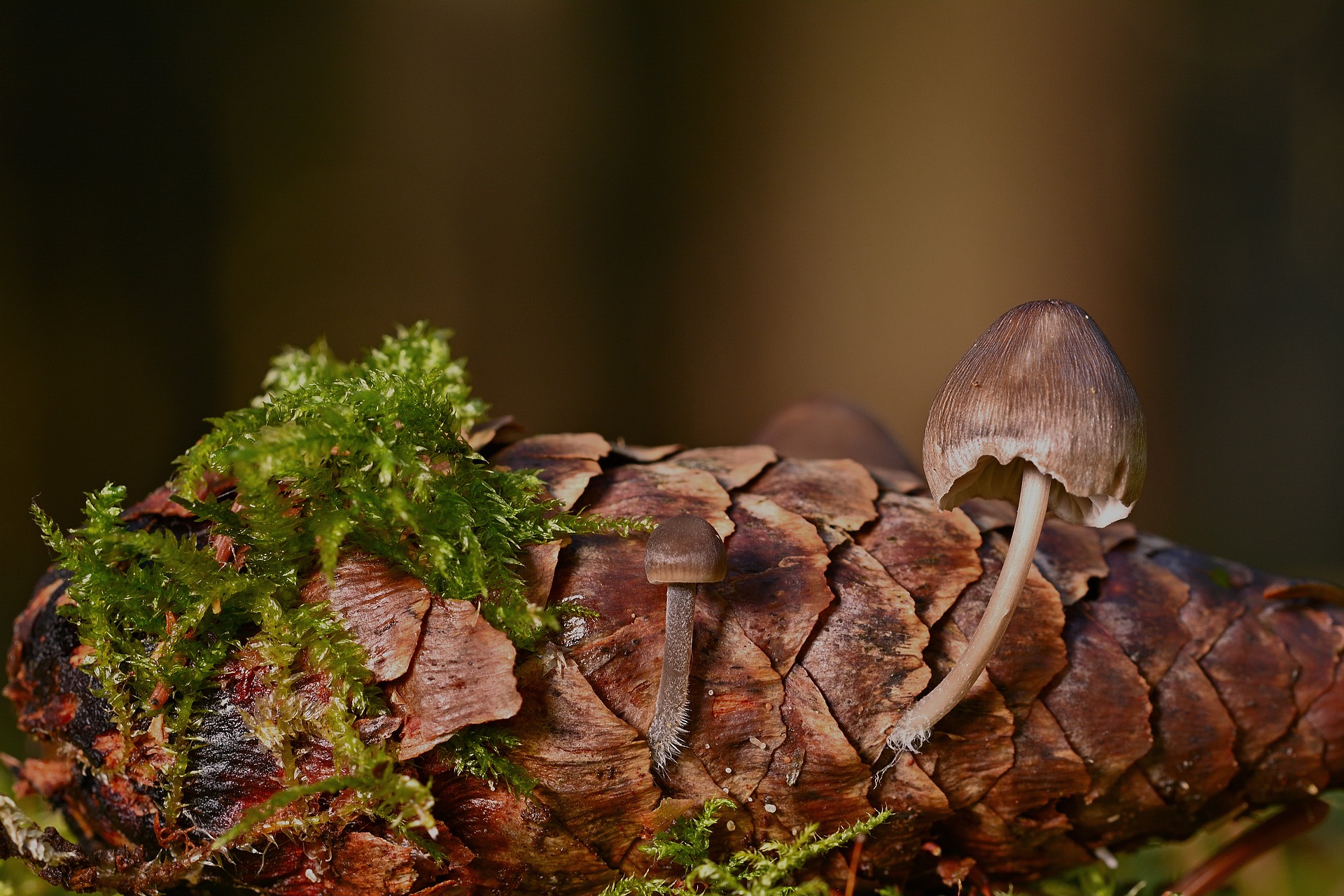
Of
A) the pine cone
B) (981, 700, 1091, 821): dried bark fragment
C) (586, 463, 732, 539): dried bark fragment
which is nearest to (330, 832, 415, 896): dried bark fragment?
the pine cone

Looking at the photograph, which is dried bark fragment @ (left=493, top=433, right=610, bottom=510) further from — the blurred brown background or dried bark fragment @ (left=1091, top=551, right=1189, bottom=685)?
the blurred brown background

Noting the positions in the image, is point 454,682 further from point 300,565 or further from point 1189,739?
point 1189,739

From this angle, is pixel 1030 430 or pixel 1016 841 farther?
pixel 1016 841

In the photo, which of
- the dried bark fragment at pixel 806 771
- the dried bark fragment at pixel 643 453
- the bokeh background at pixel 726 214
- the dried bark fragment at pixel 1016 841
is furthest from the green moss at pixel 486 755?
the bokeh background at pixel 726 214

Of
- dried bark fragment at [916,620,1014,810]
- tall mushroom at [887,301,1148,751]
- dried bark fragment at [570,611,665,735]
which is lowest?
dried bark fragment at [916,620,1014,810]

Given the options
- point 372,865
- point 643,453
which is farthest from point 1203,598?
point 372,865

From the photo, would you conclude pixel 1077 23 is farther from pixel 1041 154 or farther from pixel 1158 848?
pixel 1158 848
